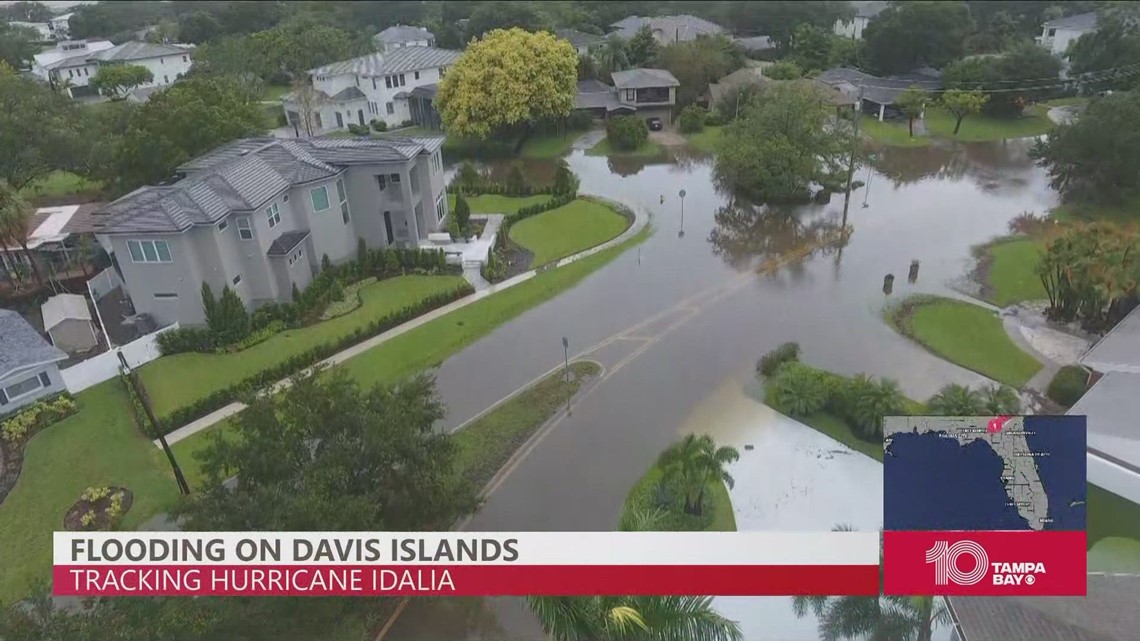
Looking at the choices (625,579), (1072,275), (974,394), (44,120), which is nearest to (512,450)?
(625,579)

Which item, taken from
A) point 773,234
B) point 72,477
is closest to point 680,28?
point 773,234

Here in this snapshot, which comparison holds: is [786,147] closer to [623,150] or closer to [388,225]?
[623,150]

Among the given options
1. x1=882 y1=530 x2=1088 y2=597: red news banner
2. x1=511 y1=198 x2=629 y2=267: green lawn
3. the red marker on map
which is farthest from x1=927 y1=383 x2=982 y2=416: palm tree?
x1=511 y1=198 x2=629 y2=267: green lawn

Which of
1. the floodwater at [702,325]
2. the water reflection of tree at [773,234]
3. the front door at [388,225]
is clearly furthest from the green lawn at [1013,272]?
the front door at [388,225]

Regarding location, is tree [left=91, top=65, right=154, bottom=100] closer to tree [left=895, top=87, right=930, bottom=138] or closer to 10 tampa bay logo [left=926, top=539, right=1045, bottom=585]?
tree [left=895, top=87, right=930, bottom=138]

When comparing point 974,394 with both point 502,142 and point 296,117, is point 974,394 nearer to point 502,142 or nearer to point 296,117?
point 502,142

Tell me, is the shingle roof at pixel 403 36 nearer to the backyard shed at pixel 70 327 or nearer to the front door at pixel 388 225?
the front door at pixel 388 225
